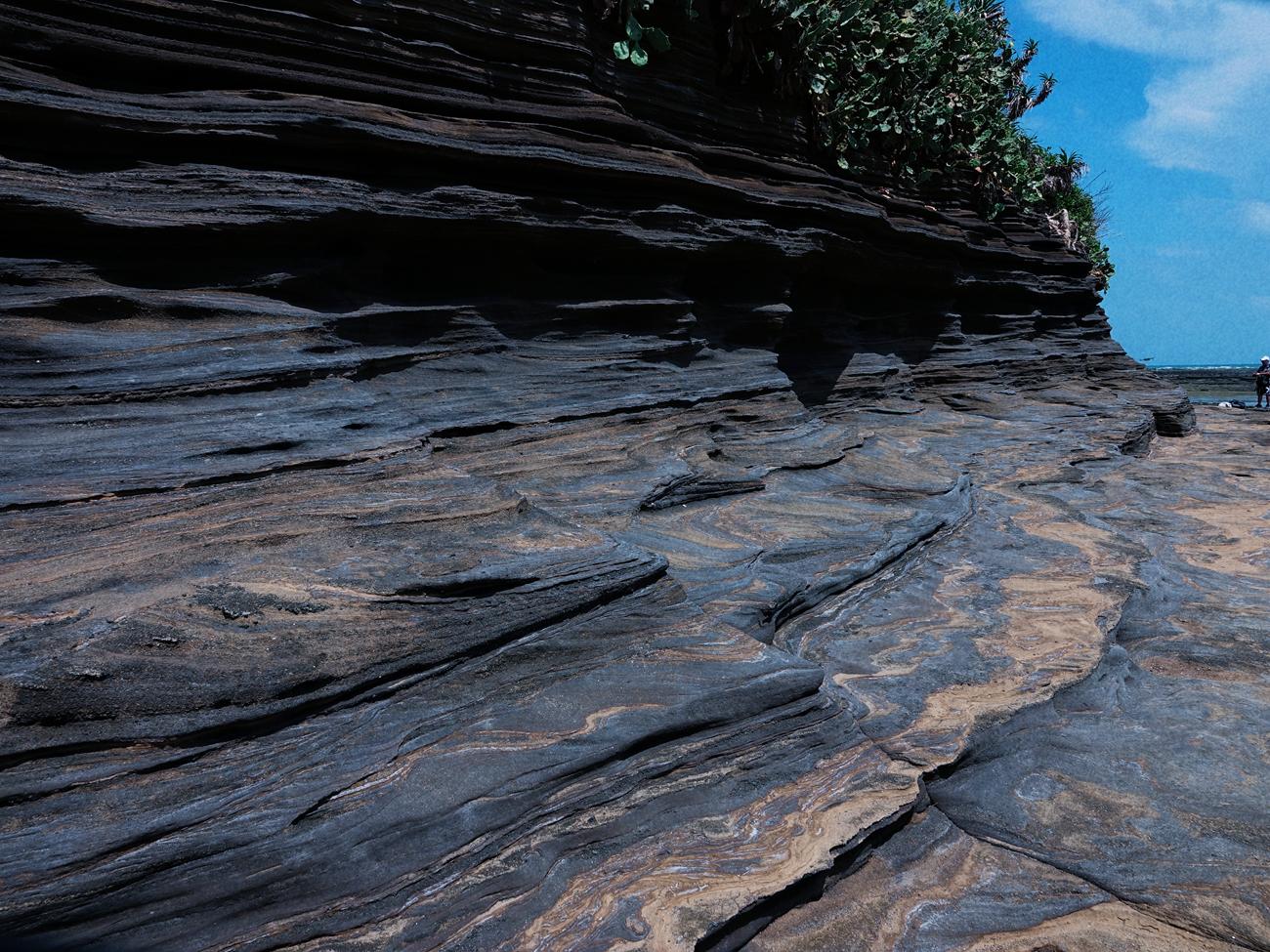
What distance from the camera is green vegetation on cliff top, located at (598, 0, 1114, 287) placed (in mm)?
9062

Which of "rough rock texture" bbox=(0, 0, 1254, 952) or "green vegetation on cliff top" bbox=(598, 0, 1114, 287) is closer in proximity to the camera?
"rough rock texture" bbox=(0, 0, 1254, 952)

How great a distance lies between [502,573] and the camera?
4059 millimetres

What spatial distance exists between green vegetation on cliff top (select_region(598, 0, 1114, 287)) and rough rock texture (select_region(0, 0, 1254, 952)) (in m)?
0.50

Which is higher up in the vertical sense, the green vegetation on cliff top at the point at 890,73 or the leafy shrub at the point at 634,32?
the green vegetation on cliff top at the point at 890,73

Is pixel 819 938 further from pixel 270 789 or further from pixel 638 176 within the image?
pixel 638 176

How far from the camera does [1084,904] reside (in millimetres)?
3564

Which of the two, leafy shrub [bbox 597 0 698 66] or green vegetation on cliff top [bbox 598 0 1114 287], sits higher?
green vegetation on cliff top [bbox 598 0 1114 287]

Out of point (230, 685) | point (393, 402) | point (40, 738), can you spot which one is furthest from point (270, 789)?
point (393, 402)

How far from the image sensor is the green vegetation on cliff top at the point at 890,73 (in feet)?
29.7

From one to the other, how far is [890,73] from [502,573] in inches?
440

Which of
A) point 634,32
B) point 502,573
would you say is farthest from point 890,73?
point 502,573

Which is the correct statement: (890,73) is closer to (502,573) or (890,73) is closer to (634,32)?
(634,32)

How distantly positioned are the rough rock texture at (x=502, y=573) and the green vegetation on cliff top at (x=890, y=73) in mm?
502

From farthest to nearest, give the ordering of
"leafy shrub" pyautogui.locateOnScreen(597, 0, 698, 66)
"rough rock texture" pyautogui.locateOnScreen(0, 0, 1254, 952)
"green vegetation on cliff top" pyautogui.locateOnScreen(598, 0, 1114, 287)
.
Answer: "green vegetation on cliff top" pyautogui.locateOnScreen(598, 0, 1114, 287) → "leafy shrub" pyautogui.locateOnScreen(597, 0, 698, 66) → "rough rock texture" pyautogui.locateOnScreen(0, 0, 1254, 952)
